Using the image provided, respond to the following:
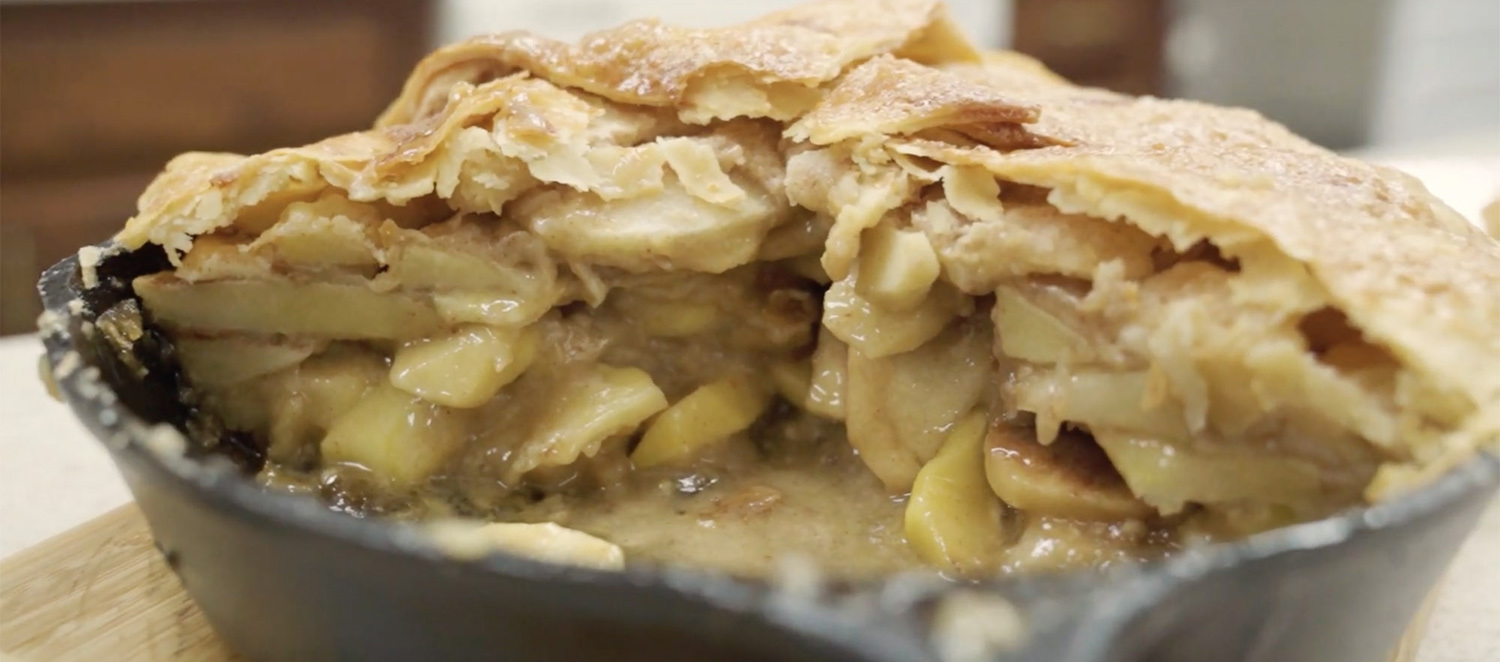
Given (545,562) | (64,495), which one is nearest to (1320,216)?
(545,562)

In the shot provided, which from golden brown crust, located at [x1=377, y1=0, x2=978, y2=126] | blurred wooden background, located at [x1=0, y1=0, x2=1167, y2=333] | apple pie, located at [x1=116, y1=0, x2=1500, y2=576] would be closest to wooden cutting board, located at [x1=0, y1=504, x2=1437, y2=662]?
apple pie, located at [x1=116, y1=0, x2=1500, y2=576]

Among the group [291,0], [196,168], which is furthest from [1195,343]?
[291,0]

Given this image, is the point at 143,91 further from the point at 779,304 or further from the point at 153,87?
the point at 779,304

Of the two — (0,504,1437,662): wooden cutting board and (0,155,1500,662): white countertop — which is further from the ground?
(0,504,1437,662): wooden cutting board

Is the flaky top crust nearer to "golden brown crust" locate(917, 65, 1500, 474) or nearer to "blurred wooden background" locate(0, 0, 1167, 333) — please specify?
"golden brown crust" locate(917, 65, 1500, 474)

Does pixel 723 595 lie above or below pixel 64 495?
above

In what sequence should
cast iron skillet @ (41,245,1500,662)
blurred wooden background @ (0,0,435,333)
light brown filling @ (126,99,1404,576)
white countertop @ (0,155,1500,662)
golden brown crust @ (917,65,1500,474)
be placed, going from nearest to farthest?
cast iron skillet @ (41,245,1500,662) < golden brown crust @ (917,65,1500,474) < light brown filling @ (126,99,1404,576) < white countertop @ (0,155,1500,662) < blurred wooden background @ (0,0,435,333)

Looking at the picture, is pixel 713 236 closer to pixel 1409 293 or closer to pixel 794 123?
pixel 794 123
